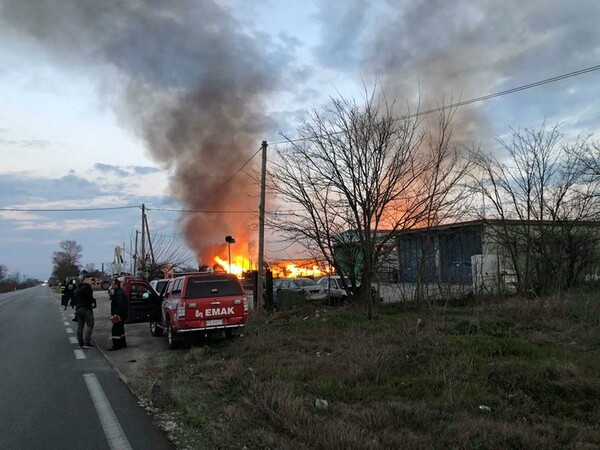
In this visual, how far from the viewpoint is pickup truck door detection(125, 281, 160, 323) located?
13719 mm

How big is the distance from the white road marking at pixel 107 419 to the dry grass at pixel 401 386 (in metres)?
0.58

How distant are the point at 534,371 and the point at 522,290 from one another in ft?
33.3

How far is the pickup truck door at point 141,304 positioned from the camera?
13719 millimetres

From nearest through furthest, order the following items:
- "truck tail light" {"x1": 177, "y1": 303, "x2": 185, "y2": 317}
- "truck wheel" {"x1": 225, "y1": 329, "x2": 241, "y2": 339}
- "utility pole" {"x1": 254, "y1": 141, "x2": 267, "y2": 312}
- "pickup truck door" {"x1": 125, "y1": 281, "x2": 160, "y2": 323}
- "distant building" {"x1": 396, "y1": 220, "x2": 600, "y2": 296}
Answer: "truck tail light" {"x1": 177, "y1": 303, "x2": 185, "y2": 317} < "truck wheel" {"x1": 225, "y1": 329, "x2": 241, "y2": 339} < "pickup truck door" {"x1": 125, "y1": 281, "x2": 160, "y2": 323} < "distant building" {"x1": 396, "y1": 220, "x2": 600, "y2": 296} < "utility pole" {"x1": 254, "y1": 141, "x2": 267, "y2": 312}

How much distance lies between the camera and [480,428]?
463 cm

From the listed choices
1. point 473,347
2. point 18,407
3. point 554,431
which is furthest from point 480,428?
point 18,407

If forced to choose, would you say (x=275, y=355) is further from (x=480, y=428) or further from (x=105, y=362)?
(x=480, y=428)

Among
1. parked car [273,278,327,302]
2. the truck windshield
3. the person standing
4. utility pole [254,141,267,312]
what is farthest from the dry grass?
parked car [273,278,327,302]

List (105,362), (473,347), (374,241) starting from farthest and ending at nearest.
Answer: (374,241) → (105,362) → (473,347)

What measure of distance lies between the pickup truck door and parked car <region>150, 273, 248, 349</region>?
2165 millimetres

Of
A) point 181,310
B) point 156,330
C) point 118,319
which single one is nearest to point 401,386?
point 181,310

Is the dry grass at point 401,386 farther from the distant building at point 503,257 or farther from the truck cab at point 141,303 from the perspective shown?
the distant building at point 503,257

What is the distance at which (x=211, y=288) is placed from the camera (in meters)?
11.4

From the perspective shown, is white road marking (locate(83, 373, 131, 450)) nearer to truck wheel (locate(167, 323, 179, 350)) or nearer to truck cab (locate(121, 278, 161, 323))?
truck wheel (locate(167, 323, 179, 350))
